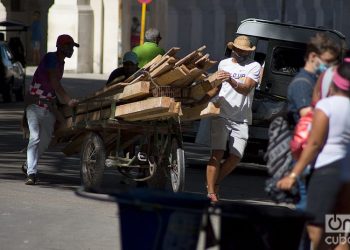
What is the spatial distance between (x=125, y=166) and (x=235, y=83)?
1642mm

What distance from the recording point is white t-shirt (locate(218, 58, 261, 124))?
14.4 metres

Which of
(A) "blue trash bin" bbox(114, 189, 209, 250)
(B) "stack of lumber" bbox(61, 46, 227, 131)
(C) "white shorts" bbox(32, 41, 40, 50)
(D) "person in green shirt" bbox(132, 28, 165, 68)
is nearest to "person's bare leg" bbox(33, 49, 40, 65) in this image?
(C) "white shorts" bbox(32, 41, 40, 50)

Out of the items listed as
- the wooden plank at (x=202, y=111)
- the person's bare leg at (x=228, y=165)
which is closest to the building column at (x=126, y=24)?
the person's bare leg at (x=228, y=165)

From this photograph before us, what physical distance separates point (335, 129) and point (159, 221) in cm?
172

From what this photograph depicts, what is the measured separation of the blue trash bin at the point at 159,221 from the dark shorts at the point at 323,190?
144 centimetres

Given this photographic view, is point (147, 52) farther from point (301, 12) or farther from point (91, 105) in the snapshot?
point (301, 12)

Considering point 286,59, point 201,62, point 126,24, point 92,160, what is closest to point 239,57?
point 201,62

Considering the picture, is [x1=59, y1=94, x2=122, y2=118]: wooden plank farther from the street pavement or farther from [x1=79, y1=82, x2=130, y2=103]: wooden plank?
the street pavement

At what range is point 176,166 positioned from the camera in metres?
14.6

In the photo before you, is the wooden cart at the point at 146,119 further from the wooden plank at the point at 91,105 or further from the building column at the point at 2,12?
the building column at the point at 2,12

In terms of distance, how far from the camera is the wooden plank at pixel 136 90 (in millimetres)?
13836

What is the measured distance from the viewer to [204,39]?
57250mm

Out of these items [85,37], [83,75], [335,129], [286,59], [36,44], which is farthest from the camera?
[36,44]

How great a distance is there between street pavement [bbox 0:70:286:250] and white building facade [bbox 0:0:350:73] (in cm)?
2504
